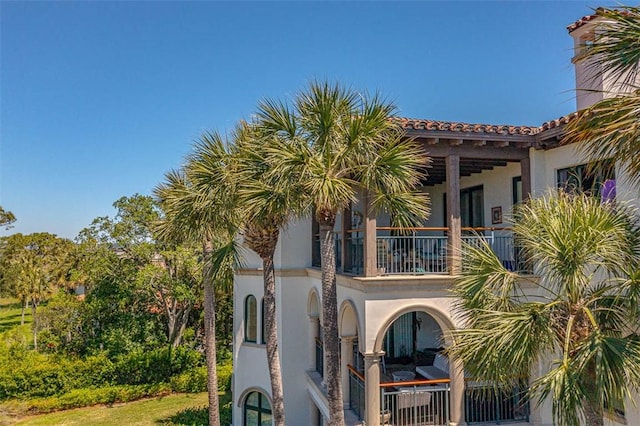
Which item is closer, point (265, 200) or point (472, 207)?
point (265, 200)

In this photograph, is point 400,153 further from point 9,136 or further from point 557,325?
point 9,136

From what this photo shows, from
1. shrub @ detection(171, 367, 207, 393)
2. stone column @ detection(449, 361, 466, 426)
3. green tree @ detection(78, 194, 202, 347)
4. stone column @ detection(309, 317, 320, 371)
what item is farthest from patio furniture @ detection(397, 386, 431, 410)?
shrub @ detection(171, 367, 207, 393)

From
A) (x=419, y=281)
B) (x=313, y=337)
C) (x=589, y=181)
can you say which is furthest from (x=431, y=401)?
(x=589, y=181)

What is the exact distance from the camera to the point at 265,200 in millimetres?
9375

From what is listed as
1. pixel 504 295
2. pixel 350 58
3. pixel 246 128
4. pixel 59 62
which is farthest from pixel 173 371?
pixel 504 295

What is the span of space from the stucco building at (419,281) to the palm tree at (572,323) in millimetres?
1686

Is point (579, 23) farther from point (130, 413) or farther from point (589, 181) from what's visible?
point (130, 413)

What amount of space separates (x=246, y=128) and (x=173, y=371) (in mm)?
21292

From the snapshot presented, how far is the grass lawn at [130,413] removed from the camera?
71.8ft

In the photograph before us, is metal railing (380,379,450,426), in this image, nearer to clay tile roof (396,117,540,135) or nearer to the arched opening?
the arched opening

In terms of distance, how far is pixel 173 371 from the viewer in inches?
1070

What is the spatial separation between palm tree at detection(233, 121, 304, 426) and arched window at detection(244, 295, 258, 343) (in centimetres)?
675

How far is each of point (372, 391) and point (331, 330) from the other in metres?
2.31

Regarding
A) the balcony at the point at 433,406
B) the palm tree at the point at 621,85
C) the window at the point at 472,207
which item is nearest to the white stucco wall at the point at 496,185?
the window at the point at 472,207
